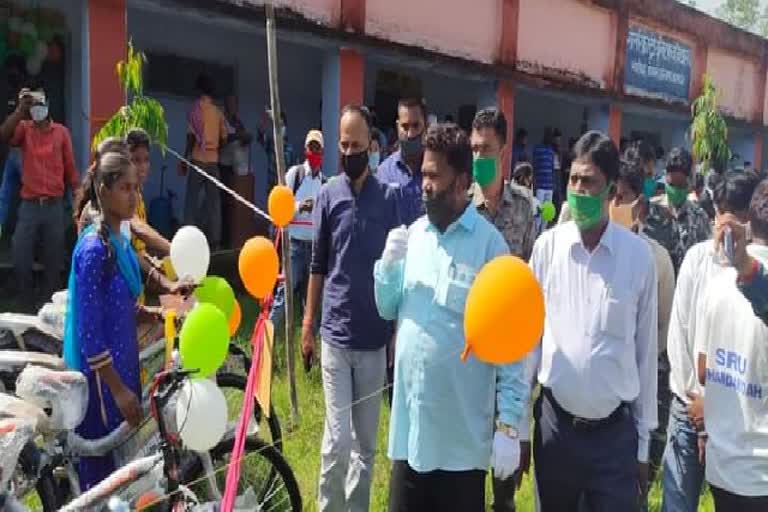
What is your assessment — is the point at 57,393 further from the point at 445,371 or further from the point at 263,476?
the point at 445,371

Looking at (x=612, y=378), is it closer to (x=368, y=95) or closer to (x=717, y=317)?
(x=717, y=317)

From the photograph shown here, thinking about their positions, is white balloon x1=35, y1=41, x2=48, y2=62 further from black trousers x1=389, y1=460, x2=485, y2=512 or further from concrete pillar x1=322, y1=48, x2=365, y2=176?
black trousers x1=389, y1=460, x2=485, y2=512

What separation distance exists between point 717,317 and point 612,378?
47 cm

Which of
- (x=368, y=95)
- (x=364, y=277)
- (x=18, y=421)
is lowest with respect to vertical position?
(x=18, y=421)

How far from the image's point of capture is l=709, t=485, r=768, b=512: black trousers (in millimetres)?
2701

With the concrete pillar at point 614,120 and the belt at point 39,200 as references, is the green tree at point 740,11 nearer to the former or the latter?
the concrete pillar at point 614,120

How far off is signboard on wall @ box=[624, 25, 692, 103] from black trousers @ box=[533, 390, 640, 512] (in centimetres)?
1412

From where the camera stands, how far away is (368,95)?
12562mm

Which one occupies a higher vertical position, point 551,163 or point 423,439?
point 551,163

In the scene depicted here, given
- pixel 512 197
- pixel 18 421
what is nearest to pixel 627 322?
pixel 512 197

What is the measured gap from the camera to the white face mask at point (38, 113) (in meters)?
6.35

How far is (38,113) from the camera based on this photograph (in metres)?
6.38

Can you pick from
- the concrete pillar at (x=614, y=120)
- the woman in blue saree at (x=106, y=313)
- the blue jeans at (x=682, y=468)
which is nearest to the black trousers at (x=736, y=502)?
the blue jeans at (x=682, y=468)

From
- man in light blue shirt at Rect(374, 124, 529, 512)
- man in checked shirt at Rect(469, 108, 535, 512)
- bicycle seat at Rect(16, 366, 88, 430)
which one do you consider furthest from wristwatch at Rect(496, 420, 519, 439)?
bicycle seat at Rect(16, 366, 88, 430)
